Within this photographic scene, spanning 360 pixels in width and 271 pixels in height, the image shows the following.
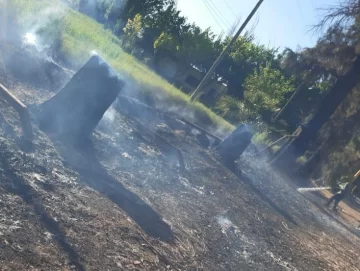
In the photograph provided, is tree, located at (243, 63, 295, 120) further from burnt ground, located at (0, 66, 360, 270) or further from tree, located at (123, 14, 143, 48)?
burnt ground, located at (0, 66, 360, 270)

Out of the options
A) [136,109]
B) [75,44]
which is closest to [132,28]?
[75,44]

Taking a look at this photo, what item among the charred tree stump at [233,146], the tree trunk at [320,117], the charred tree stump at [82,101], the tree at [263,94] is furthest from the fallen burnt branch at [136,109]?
the tree at [263,94]

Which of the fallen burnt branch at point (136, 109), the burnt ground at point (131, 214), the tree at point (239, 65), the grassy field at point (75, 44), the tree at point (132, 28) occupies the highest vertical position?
the tree at point (239, 65)

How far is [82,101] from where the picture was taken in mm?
6508

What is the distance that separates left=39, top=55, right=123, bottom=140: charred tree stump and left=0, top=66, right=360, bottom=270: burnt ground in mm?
407

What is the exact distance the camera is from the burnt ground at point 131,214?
353 centimetres

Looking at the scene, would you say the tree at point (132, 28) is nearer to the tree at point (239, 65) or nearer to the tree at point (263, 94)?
the tree at point (263, 94)

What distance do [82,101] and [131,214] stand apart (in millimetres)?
2612

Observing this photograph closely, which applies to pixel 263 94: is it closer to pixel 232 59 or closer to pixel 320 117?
pixel 320 117

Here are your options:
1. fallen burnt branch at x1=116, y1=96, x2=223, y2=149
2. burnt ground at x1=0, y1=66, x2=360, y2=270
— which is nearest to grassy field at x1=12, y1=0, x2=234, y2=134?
fallen burnt branch at x1=116, y1=96, x2=223, y2=149

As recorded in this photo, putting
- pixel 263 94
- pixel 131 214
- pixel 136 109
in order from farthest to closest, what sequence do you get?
pixel 263 94 → pixel 136 109 → pixel 131 214

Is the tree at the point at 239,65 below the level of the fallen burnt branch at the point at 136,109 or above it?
above

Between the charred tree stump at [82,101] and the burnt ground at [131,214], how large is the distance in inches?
16.0

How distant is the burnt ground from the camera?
3529 millimetres
